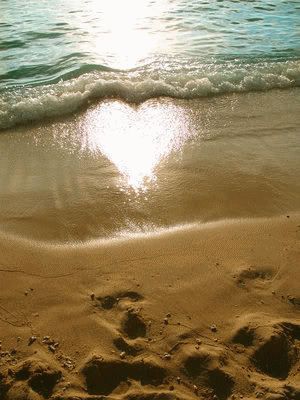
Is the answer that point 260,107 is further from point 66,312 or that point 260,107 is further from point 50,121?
point 66,312

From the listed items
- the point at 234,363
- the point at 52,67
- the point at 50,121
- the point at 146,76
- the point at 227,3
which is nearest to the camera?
the point at 234,363

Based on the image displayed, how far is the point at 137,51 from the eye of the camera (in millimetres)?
8078

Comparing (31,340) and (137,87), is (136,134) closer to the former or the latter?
(137,87)

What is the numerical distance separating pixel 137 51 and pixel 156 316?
6.36 meters

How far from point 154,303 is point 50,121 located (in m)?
3.64

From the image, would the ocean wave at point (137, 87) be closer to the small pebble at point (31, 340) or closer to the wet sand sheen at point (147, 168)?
the wet sand sheen at point (147, 168)

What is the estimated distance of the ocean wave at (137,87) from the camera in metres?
5.98

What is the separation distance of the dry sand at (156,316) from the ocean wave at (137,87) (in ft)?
9.49

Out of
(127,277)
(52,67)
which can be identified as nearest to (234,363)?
(127,277)

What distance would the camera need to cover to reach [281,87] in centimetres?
692

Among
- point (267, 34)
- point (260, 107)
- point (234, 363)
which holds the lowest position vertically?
point (234, 363)

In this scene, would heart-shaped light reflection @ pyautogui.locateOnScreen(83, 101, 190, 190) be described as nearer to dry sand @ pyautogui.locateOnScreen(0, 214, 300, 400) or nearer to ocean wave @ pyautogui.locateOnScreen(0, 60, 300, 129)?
ocean wave @ pyautogui.locateOnScreen(0, 60, 300, 129)

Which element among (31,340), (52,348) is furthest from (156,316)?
(31,340)

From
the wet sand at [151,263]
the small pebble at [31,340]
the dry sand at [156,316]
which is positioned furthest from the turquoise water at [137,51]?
the small pebble at [31,340]
